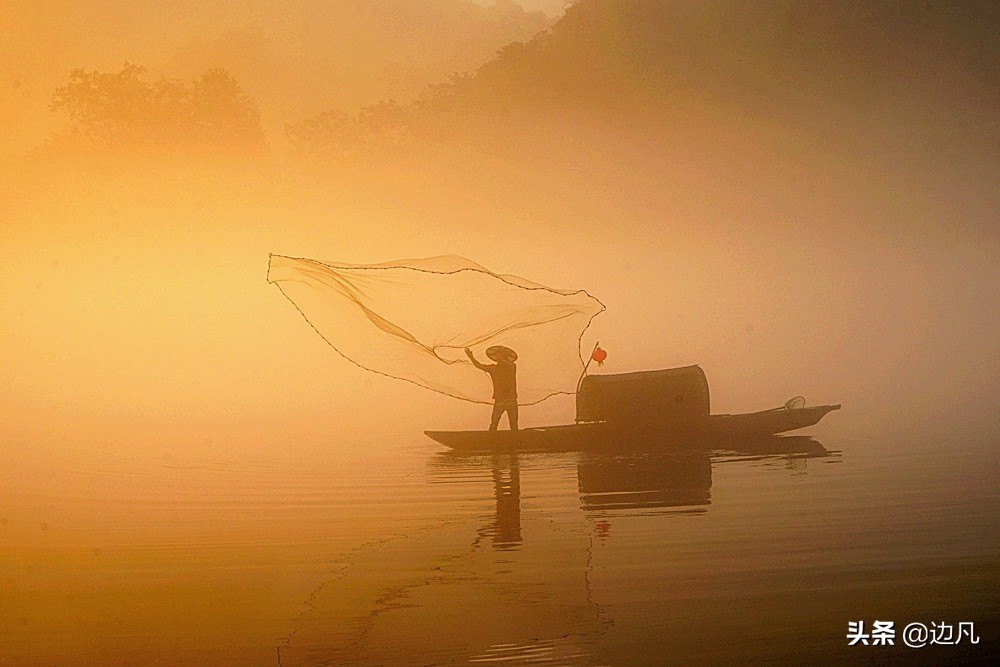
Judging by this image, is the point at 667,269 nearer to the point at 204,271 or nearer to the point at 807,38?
the point at 807,38

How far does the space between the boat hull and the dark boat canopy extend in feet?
0.17

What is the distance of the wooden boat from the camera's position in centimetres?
475

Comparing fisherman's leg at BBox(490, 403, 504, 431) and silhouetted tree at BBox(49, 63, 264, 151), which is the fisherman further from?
silhouetted tree at BBox(49, 63, 264, 151)

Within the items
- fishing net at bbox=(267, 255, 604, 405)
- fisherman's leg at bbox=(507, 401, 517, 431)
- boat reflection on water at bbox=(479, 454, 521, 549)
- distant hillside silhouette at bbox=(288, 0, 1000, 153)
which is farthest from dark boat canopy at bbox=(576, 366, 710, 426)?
distant hillside silhouette at bbox=(288, 0, 1000, 153)

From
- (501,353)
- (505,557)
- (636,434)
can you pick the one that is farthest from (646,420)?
(505,557)

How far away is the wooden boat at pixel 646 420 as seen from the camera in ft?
15.6

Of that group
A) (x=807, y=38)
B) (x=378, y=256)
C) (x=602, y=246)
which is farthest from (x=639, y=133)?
(x=378, y=256)

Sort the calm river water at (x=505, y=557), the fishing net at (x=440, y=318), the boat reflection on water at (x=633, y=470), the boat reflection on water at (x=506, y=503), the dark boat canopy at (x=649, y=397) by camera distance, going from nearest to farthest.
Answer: the calm river water at (x=505, y=557) < the boat reflection on water at (x=506, y=503) < the boat reflection on water at (x=633, y=470) < the fishing net at (x=440, y=318) < the dark boat canopy at (x=649, y=397)

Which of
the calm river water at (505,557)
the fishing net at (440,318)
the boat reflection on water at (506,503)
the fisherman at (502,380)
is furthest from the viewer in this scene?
the fisherman at (502,380)

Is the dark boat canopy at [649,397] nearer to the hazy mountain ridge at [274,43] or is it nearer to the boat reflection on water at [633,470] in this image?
the boat reflection on water at [633,470]

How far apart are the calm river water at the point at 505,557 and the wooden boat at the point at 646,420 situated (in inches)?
3.4

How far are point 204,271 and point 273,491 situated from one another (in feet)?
3.64

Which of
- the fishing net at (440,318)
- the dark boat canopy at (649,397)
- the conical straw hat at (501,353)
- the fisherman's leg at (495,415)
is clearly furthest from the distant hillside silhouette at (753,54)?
the fisherman's leg at (495,415)

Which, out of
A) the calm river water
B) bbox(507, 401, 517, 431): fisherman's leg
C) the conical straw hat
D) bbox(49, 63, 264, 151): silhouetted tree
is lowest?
the calm river water
